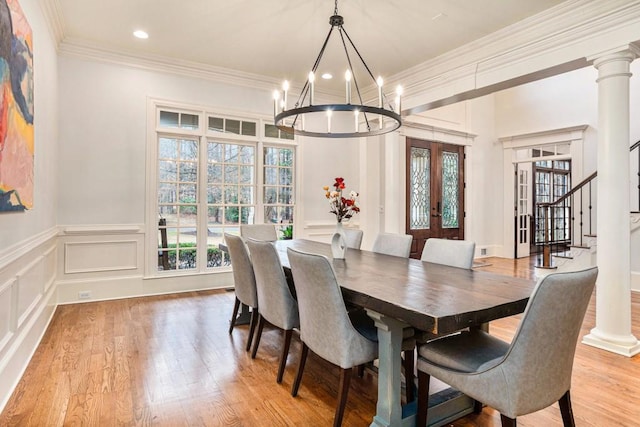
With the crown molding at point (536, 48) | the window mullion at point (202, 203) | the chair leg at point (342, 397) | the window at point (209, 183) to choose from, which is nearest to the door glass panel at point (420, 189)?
the crown molding at point (536, 48)

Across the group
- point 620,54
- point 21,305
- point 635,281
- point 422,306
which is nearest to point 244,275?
point 21,305

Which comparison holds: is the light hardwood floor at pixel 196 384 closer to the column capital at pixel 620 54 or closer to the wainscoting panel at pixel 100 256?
the wainscoting panel at pixel 100 256

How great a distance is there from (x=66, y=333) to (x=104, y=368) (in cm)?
100

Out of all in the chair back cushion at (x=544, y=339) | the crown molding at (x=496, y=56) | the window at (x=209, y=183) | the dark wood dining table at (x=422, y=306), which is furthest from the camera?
the window at (x=209, y=183)

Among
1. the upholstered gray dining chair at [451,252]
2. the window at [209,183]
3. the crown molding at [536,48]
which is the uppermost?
the crown molding at [536,48]

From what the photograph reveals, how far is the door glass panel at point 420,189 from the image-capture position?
688 cm

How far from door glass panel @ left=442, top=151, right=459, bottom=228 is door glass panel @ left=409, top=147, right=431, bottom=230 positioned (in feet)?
1.43

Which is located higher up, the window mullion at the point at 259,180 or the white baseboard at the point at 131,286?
the window mullion at the point at 259,180

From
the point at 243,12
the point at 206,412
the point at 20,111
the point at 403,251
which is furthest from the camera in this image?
the point at 243,12

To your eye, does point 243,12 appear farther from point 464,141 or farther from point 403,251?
point 464,141

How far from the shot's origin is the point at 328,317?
1902 millimetres

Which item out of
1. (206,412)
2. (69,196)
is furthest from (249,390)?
(69,196)

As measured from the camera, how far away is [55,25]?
3.68 metres

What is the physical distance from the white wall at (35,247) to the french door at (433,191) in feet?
17.6
